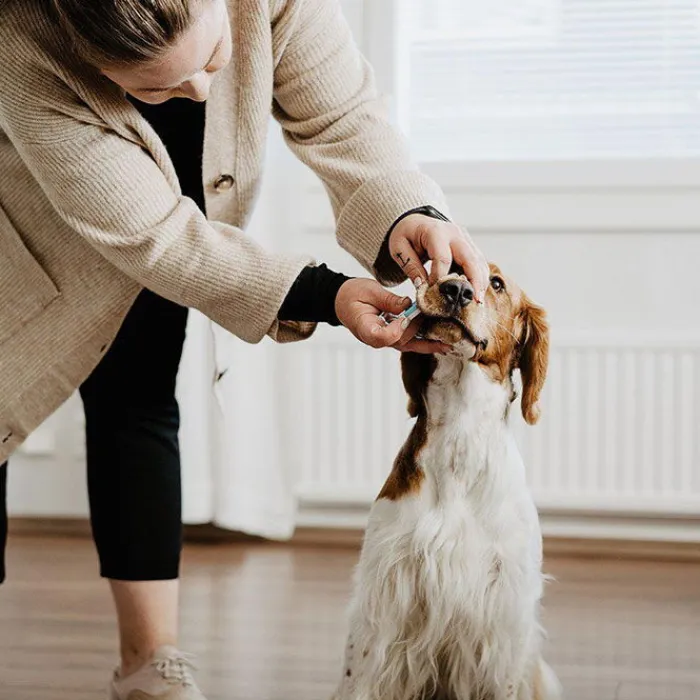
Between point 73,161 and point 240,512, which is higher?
point 73,161

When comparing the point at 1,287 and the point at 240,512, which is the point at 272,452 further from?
the point at 1,287

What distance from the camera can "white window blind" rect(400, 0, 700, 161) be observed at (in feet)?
8.66

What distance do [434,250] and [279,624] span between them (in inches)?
44.6

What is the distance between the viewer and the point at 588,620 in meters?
2.16

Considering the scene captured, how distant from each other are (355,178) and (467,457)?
0.39m

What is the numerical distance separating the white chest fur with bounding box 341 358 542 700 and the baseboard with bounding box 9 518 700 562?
4.19 feet

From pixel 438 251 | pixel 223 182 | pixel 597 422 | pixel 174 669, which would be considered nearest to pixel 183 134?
pixel 223 182

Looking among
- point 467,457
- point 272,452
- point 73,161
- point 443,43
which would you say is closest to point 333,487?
point 272,452

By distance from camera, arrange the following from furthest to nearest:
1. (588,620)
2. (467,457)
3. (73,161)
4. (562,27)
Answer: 1. (562,27)
2. (588,620)
3. (467,457)
4. (73,161)

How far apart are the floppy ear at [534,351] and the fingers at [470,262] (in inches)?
7.4

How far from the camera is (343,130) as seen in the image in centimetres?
146

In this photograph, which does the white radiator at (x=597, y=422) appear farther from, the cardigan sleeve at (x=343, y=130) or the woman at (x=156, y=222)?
the cardigan sleeve at (x=343, y=130)

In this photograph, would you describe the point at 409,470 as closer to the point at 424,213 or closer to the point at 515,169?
the point at 424,213

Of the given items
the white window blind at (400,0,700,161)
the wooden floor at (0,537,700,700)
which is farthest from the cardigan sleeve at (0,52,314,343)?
the white window blind at (400,0,700,161)
